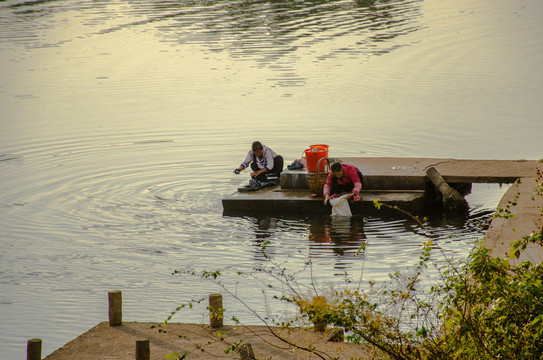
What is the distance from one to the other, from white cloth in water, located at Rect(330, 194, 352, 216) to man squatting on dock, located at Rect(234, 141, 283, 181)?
2.26 metres

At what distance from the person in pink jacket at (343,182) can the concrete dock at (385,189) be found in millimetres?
323

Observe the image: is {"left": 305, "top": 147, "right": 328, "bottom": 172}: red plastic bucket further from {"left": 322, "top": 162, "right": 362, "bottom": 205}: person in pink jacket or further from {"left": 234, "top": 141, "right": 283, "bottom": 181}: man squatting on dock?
{"left": 234, "top": 141, "right": 283, "bottom": 181}: man squatting on dock

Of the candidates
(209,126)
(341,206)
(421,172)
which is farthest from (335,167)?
(209,126)

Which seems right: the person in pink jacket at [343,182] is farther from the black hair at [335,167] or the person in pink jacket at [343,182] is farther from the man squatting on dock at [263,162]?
the man squatting on dock at [263,162]

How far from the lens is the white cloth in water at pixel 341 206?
15.2 m

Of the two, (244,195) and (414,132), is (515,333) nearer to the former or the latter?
(244,195)

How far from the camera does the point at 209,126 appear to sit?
26.4 m

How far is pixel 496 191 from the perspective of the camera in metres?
17.9

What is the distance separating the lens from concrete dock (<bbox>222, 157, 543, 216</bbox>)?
15.8 metres

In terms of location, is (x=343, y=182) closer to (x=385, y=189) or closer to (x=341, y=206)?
(x=341, y=206)

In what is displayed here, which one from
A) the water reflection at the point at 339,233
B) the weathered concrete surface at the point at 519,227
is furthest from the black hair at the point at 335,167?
the weathered concrete surface at the point at 519,227

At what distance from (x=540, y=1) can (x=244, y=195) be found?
49.3 meters

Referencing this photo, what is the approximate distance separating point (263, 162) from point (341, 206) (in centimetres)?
254

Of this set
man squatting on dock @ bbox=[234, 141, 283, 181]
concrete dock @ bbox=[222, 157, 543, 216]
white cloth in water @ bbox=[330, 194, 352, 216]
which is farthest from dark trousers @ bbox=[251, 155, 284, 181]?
white cloth in water @ bbox=[330, 194, 352, 216]
